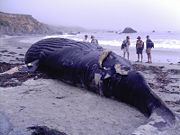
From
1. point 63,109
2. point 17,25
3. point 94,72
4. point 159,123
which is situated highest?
point 94,72

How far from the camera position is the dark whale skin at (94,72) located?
22.1 ft

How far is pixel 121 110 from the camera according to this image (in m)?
7.09

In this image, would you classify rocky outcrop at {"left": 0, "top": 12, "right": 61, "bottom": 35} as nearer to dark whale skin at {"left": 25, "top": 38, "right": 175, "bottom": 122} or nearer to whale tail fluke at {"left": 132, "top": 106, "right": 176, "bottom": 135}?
dark whale skin at {"left": 25, "top": 38, "right": 175, "bottom": 122}

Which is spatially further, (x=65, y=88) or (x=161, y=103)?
(x=65, y=88)

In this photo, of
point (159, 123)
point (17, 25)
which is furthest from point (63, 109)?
point (17, 25)

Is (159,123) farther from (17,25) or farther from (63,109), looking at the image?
(17,25)

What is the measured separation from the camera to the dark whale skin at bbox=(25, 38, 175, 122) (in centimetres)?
675

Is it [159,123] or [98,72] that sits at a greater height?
[98,72]

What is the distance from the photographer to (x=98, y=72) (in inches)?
316

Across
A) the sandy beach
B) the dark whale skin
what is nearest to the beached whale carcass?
the dark whale skin

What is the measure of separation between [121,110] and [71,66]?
2.19 metres

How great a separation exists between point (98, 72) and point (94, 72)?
0.36 feet

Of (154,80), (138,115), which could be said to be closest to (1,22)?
(154,80)

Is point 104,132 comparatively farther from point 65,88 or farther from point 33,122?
point 65,88
